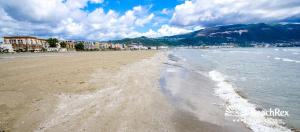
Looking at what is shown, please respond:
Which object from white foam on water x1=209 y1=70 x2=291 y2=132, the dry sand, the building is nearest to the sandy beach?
the dry sand

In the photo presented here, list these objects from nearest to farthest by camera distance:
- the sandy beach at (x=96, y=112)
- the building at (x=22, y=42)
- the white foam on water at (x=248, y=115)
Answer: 1. the sandy beach at (x=96, y=112)
2. the white foam on water at (x=248, y=115)
3. the building at (x=22, y=42)

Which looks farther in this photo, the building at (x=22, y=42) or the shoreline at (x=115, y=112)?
the building at (x=22, y=42)

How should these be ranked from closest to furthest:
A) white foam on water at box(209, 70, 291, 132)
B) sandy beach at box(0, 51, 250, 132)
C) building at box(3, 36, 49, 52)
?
sandy beach at box(0, 51, 250, 132) < white foam on water at box(209, 70, 291, 132) < building at box(3, 36, 49, 52)

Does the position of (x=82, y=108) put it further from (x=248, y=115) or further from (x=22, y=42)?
(x=22, y=42)

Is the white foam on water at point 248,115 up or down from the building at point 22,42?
down

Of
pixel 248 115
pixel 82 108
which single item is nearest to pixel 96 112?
pixel 82 108

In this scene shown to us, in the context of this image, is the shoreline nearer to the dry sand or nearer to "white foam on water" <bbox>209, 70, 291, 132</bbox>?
the dry sand

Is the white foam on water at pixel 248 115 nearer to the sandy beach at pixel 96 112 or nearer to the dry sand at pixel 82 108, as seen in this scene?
the sandy beach at pixel 96 112

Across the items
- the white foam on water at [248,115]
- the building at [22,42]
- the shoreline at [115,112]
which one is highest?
the building at [22,42]

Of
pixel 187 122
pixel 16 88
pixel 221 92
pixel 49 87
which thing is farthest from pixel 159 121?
pixel 16 88

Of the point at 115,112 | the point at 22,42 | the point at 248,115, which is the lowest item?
the point at 248,115

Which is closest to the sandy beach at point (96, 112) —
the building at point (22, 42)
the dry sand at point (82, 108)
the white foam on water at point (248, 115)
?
the dry sand at point (82, 108)

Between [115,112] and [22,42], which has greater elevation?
[22,42]

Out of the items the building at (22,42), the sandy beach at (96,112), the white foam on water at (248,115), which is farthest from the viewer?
the building at (22,42)
